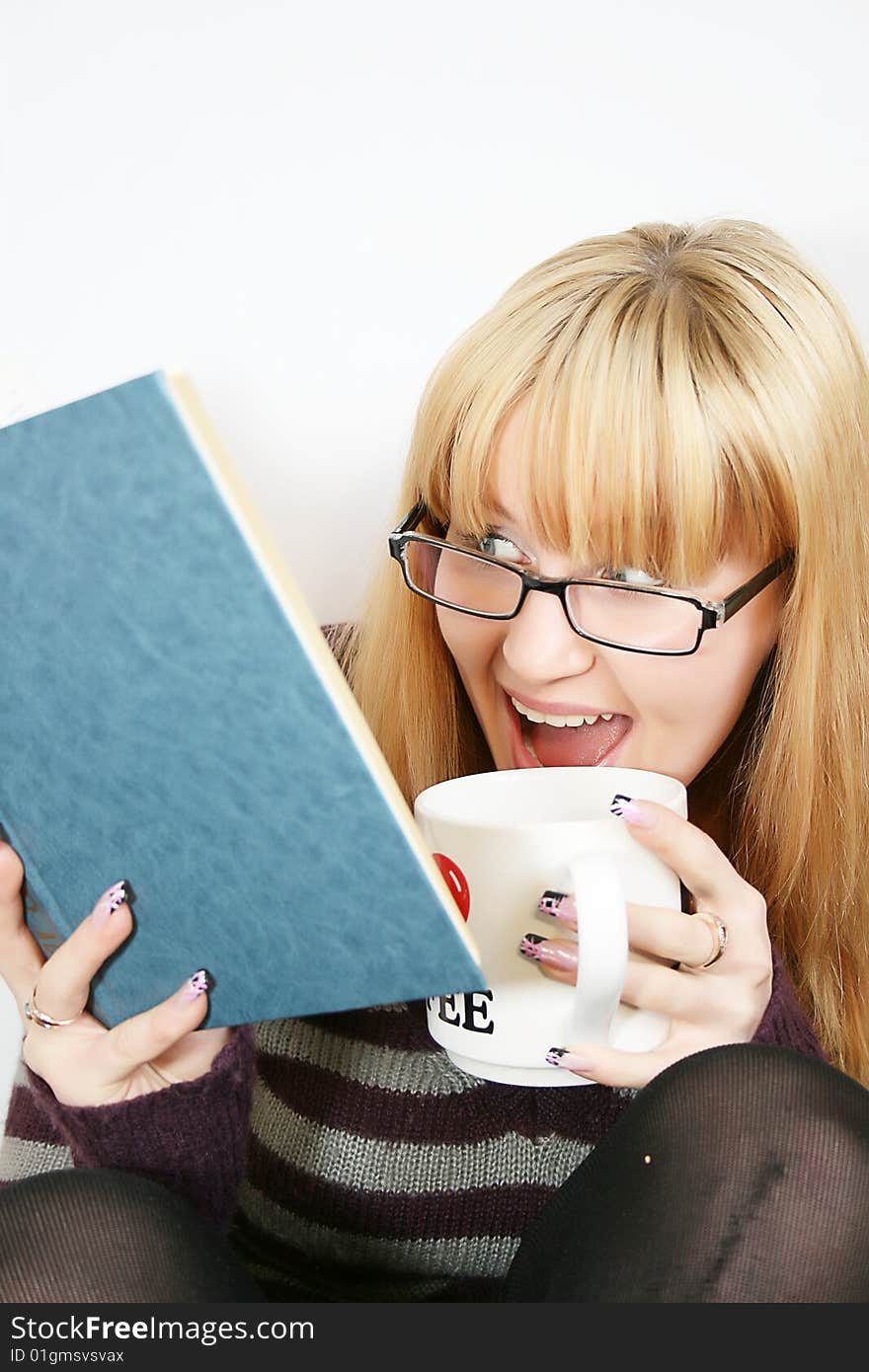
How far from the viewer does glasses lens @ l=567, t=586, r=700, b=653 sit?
35.5 inches

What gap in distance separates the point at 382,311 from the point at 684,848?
29.1 inches

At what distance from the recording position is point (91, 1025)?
0.77 meters

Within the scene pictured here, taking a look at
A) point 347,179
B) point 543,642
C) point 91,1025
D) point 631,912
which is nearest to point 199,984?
point 91,1025


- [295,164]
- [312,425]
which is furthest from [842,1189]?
[295,164]

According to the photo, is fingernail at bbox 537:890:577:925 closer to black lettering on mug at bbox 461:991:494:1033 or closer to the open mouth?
black lettering on mug at bbox 461:991:494:1033

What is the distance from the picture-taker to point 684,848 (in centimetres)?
72

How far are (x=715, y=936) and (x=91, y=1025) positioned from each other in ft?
1.17

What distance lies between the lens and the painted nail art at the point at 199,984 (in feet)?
2.27

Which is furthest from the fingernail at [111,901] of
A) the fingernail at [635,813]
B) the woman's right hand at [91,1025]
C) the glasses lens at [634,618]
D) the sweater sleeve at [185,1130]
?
the glasses lens at [634,618]

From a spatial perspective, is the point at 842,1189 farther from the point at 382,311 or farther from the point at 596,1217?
the point at 382,311

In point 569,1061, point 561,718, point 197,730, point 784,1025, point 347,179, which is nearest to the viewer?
point 197,730

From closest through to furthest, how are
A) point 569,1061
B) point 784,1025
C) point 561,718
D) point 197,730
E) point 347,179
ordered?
1. point 197,730
2. point 569,1061
3. point 784,1025
4. point 561,718
5. point 347,179

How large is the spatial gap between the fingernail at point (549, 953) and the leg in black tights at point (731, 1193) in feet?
0.37

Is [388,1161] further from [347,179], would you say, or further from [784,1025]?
[347,179]
